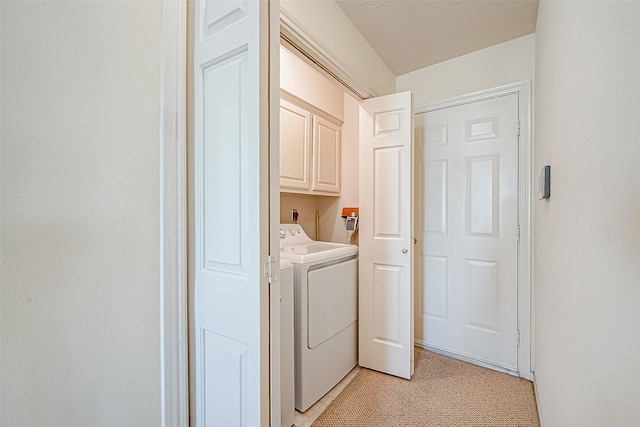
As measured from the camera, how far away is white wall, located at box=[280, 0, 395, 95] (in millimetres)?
1433

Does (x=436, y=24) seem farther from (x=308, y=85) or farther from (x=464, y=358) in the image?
(x=464, y=358)

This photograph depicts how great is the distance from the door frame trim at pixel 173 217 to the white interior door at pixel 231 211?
0.16ft

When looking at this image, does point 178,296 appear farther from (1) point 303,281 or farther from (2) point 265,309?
(1) point 303,281

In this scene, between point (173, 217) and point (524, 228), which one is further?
point (524, 228)

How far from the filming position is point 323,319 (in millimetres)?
1734

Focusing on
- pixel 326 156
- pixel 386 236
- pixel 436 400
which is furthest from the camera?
pixel 326 156

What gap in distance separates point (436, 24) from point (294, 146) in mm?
1288

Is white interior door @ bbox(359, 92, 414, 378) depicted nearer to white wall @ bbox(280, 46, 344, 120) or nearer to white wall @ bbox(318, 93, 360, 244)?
white wall @ bbox(280, 46, 344, 120)

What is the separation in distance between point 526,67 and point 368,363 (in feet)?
7.98

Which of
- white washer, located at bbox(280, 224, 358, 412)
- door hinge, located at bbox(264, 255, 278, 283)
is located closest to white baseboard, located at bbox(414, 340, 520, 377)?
white washer, located at bbox(280, 224, 358, 412)

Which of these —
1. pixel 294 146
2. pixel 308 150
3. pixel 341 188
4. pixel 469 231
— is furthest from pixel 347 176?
pixel 469 231

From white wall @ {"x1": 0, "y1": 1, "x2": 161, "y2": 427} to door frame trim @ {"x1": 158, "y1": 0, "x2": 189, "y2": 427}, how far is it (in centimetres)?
3

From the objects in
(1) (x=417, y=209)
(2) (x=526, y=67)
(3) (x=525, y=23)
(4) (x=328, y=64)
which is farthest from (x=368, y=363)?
(3) (x=525, y=23)

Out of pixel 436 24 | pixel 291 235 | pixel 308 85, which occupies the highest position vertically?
pixel 436 24
